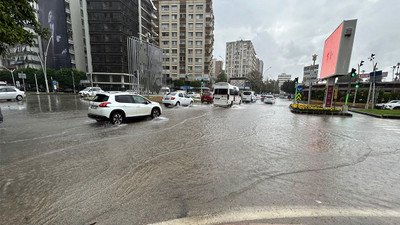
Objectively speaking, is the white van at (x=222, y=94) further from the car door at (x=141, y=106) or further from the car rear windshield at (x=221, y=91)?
the car door at (x=141, y=106)

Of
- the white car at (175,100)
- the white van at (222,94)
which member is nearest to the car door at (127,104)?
the white car at (175,100)

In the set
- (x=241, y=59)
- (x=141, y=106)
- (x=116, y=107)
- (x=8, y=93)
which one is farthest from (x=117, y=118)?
(x=241, y=59)

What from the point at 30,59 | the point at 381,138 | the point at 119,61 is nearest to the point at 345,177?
the point at 381,138

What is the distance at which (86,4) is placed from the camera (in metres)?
50.2

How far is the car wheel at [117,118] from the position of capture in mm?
8641

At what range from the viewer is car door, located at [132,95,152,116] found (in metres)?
9.68

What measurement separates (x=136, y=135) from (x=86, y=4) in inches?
2434

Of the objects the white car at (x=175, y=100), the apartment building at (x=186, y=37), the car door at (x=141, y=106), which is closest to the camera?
the car door at (x=141, y=106)

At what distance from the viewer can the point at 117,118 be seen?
28.8 feet

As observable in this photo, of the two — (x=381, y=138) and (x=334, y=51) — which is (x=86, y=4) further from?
(x=381, y=138)

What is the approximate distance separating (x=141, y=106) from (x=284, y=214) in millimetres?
8726

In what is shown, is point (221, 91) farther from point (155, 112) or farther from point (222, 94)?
point (155, 112)

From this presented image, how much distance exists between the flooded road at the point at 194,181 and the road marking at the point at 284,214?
1 cm

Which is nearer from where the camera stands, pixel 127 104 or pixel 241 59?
pixel 127 104
